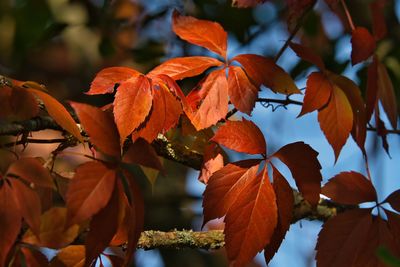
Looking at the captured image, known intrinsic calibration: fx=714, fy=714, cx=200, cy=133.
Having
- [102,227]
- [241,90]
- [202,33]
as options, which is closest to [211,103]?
[241,90]

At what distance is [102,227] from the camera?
77cm

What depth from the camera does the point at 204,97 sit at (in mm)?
971

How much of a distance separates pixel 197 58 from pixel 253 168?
0.20m

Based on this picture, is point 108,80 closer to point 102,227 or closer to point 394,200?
point 102,227

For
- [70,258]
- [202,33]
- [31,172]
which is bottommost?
[70,258]

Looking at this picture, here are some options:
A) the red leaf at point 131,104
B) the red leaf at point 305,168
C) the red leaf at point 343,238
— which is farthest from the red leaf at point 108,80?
the red leaf at point 343,238

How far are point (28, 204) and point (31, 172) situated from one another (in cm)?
4

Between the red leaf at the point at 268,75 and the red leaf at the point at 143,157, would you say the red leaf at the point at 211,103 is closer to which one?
the red leaf at the point at 268,75

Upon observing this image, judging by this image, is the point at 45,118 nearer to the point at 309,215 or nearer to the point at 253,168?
the point at 253,168

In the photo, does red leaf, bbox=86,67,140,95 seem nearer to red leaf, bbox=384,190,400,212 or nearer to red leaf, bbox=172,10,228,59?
red leaf, bbox=172,10,228,59

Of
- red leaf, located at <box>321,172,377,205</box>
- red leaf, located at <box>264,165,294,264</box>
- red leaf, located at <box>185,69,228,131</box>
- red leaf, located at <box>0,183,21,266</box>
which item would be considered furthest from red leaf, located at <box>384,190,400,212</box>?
red leaf, located at <box>0,183,21,266</box>

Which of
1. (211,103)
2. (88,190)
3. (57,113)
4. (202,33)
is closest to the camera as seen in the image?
(88,190)

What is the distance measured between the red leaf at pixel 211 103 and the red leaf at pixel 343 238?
0.21 metres

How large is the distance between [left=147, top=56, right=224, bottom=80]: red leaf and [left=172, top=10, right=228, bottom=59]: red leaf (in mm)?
36
